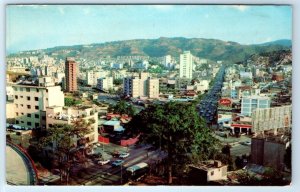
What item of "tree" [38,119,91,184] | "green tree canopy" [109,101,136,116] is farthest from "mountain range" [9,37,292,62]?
"tree" [38,119,91,184]

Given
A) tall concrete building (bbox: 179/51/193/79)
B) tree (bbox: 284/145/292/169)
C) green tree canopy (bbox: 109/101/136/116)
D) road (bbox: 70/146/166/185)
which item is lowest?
road (bbox: 70/146/166/185)

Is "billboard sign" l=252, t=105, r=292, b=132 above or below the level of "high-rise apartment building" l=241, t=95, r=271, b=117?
below

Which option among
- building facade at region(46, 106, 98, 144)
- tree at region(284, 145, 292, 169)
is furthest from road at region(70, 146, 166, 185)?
tree at region(284, 145, 292, 169)

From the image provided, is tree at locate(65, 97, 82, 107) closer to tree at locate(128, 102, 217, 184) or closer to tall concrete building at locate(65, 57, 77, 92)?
tall concrete building at locate(65, 57, 77, 92)

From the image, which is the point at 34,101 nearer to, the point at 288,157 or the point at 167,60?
the point at 167,60

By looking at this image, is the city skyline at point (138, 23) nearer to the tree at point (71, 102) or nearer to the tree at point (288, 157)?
the tree at point (71, 102)
